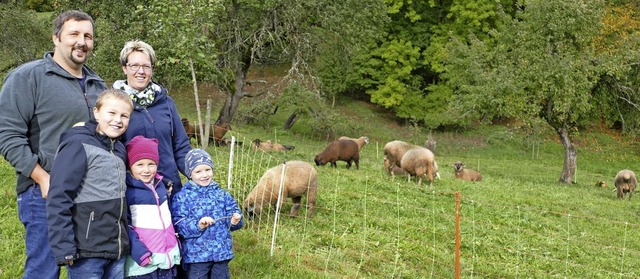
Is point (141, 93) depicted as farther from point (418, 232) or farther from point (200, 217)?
point (418, 232)

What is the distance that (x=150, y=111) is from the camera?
412 cm

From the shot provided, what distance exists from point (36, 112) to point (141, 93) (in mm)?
717

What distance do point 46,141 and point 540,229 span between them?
8964mm

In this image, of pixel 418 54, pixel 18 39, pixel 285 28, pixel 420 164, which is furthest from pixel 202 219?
pixel 418 54

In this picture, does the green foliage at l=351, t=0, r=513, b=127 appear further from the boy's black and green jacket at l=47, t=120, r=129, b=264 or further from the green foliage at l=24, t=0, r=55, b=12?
the boy's black and green jacket at l=47, t=120, r=129, b=264

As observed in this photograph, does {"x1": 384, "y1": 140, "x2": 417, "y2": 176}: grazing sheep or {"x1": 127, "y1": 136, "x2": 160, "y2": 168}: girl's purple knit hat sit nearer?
{"x1": 127, "y1": 136, "x2": 160, "y2": 168}: girl's purple knit hat

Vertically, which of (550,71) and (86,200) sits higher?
(86,200)

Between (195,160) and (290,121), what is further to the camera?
(290,121)

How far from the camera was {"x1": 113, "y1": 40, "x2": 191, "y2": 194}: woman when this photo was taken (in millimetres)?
3959

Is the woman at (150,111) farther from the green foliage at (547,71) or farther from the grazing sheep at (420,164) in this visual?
the green foliage at (547,71)

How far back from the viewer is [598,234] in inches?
408

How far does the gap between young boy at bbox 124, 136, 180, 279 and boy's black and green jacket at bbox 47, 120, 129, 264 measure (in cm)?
15

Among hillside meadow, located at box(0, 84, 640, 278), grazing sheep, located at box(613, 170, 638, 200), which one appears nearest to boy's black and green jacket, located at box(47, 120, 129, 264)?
hillside meadow, located at box(0, 84, 640, 278)

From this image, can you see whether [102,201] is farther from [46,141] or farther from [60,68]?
[60,68]
